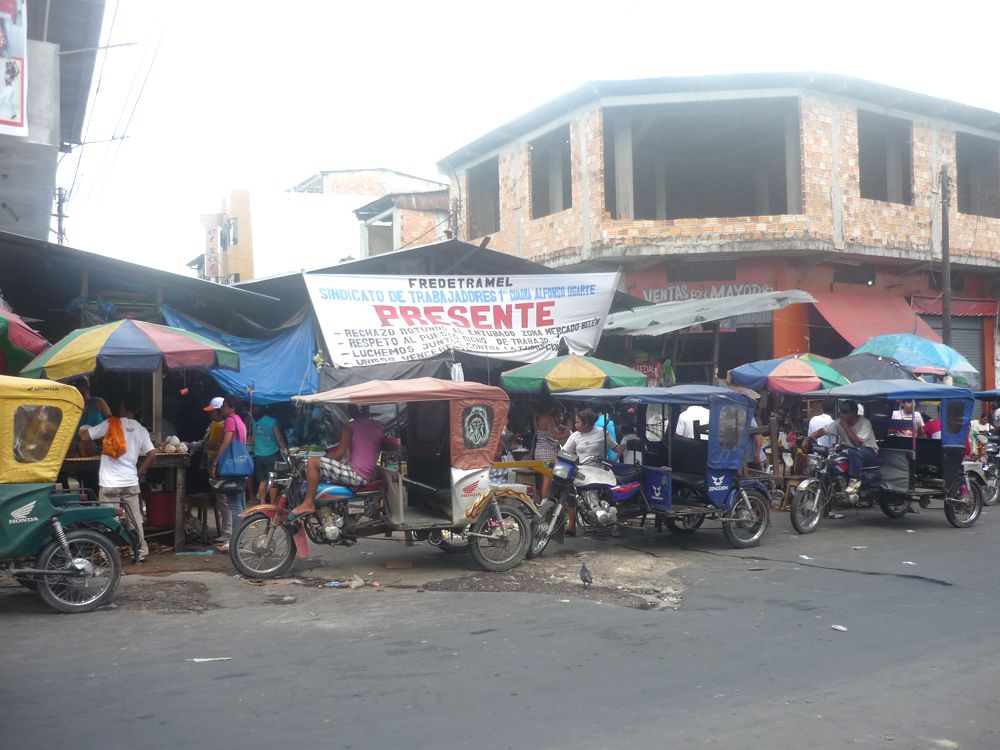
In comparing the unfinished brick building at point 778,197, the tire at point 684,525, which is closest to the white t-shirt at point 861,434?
the tire at point 684,525

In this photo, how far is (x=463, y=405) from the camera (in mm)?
9586

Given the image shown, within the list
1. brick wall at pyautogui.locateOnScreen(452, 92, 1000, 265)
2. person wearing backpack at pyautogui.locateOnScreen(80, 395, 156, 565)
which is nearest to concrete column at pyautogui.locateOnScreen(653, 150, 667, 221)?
brick wall at pyautogui.locateOnScreen(452, 92, 1000, 265)

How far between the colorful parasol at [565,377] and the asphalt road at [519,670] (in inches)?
239

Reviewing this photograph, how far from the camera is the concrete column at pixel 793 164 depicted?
21.6 meters

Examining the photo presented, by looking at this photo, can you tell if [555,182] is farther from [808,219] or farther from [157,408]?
[157,408]

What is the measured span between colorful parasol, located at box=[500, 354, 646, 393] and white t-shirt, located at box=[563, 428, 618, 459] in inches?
151

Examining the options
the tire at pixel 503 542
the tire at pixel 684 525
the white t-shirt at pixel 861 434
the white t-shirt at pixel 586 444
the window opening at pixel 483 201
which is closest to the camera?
the tire at pixel 503 542

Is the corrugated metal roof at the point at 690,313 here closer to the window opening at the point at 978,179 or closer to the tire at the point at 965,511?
the tire at the point at 965,511

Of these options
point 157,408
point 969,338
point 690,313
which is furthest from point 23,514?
point 969,338

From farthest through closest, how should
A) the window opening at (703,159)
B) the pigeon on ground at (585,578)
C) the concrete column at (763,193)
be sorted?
the concrete column at (763,193) < the window opening at (703,159) < the pigeon on ground at (585,578)

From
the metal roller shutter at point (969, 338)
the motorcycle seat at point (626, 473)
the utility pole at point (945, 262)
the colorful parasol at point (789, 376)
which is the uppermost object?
the utility pole at point (945, 262)

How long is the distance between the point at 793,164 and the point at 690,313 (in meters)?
6.32

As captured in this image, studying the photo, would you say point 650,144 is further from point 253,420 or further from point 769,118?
point 253,420

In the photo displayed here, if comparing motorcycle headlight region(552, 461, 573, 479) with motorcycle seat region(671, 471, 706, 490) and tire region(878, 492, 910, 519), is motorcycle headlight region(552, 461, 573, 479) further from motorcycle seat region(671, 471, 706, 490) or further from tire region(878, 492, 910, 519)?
tire region(878, 492, 910, 519)
